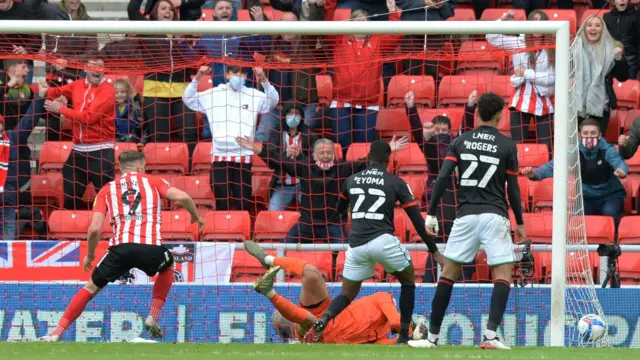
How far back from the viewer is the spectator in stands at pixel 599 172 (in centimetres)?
1238

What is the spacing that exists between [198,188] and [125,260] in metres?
3.35

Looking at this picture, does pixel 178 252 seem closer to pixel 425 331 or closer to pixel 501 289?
pixel 425 331

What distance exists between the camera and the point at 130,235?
31.2ft

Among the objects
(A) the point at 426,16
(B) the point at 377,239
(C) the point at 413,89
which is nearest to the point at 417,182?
(C) the point at 413,89

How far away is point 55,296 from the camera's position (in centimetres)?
1106

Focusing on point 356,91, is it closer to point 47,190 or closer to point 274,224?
point 274,224

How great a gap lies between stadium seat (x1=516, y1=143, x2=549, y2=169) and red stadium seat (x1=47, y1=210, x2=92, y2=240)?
472 cm

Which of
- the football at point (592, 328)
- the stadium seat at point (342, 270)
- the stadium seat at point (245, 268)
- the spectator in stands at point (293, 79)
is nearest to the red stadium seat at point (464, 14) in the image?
the spectator in stands at point (293, 79)

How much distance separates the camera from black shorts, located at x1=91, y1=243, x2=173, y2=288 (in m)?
9.45

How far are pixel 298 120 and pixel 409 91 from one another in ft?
4.90

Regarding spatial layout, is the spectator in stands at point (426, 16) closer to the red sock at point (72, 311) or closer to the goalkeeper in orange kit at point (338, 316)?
the goalkeeper in orange kit at point (338, 316)

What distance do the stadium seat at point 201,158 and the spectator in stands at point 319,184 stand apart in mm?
977

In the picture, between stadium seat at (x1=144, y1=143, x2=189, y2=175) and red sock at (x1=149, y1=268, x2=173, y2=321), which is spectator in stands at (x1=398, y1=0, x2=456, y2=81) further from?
red sock at (x1=149, y1=268, x2=173, y2=321)

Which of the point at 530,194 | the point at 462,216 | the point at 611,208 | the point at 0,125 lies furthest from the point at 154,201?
the point at 611,208
